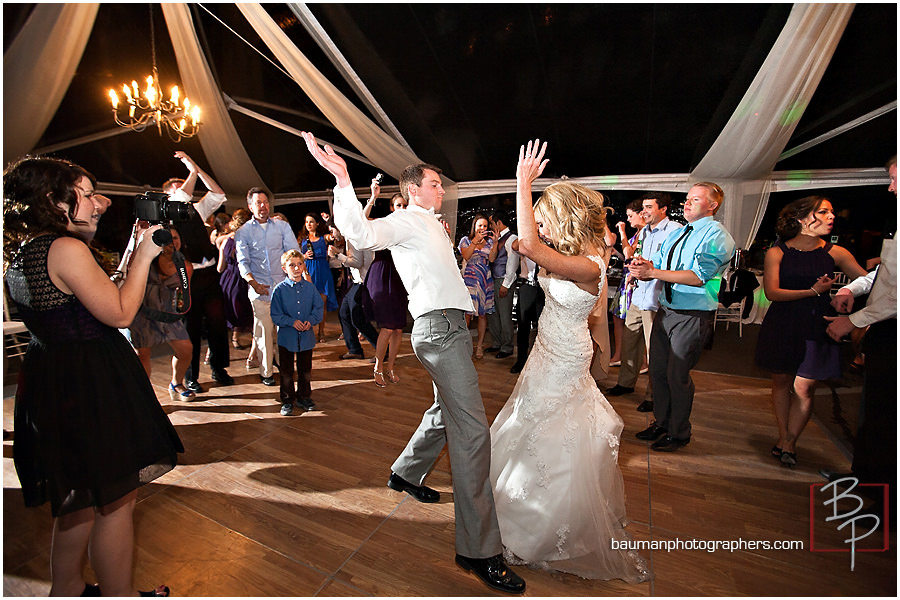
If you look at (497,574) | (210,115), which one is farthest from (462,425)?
(210,115)

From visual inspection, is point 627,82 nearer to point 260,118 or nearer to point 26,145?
point 260,118

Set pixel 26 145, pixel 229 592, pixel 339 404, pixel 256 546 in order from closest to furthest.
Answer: pixel 229 592 < pixel 256 546 < pixel 339 404 < pixel 26 145

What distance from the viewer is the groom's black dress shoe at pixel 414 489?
2045 millimetres

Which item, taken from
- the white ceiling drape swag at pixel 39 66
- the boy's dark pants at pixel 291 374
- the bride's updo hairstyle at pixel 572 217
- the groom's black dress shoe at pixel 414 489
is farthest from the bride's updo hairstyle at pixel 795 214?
the white ceiling drape swag at pixel 39 66

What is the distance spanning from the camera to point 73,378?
1.23 m

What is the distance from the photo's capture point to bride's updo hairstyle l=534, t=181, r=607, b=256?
167cm

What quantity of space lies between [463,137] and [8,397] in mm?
4795

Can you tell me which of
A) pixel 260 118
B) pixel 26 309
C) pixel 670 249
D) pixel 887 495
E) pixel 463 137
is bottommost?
pixel 887 495

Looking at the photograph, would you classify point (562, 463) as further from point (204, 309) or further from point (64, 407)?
point (204, 309)

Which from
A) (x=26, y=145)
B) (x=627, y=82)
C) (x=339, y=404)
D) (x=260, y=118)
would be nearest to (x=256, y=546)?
(x=339, y=404)

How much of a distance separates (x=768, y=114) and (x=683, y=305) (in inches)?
88.8

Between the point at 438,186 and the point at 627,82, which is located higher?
the point at 627,82

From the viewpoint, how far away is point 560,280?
177 centimetres

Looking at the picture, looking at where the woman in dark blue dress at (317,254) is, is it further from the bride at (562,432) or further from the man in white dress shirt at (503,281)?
the bride at (562,432)
